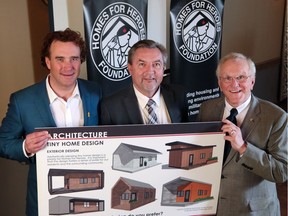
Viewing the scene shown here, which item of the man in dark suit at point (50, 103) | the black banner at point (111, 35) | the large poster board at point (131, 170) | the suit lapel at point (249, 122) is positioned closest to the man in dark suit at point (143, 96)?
the man in dark suit at point (50, 103)

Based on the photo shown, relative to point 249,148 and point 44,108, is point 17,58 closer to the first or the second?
point 44,108

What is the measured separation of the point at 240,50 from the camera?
5.25 m

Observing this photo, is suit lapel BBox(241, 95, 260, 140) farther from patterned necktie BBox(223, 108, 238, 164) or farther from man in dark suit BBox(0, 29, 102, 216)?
man in dark suit BBox(0, 29, 102, 216)

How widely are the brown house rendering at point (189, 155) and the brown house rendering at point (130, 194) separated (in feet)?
0.59

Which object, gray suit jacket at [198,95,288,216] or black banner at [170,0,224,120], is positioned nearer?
gray suit jacket at [198,95,288,216]

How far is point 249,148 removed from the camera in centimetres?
168

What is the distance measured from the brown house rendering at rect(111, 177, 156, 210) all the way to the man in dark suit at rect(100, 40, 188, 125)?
13.5 inches

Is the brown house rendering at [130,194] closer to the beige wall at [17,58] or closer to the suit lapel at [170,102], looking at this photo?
the suit lapel at [170,102]

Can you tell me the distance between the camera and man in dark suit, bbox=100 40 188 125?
195 cm

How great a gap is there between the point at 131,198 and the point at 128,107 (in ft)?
1.56

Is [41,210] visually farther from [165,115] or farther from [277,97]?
[277,97]

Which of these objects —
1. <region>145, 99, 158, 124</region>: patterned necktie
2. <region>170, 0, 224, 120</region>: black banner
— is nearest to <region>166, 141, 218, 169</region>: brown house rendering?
<region>145, 99, 158, 124</region>: patterned necktie

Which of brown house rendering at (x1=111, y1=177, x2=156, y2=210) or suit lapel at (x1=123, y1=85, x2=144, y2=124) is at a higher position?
suit lapel at (x1=123, y1=85, x2=144, y2=124)

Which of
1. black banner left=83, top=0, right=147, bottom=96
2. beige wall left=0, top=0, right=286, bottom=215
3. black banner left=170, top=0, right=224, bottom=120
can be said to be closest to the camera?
black banner left=83, top=0, right=147, bottom=96
